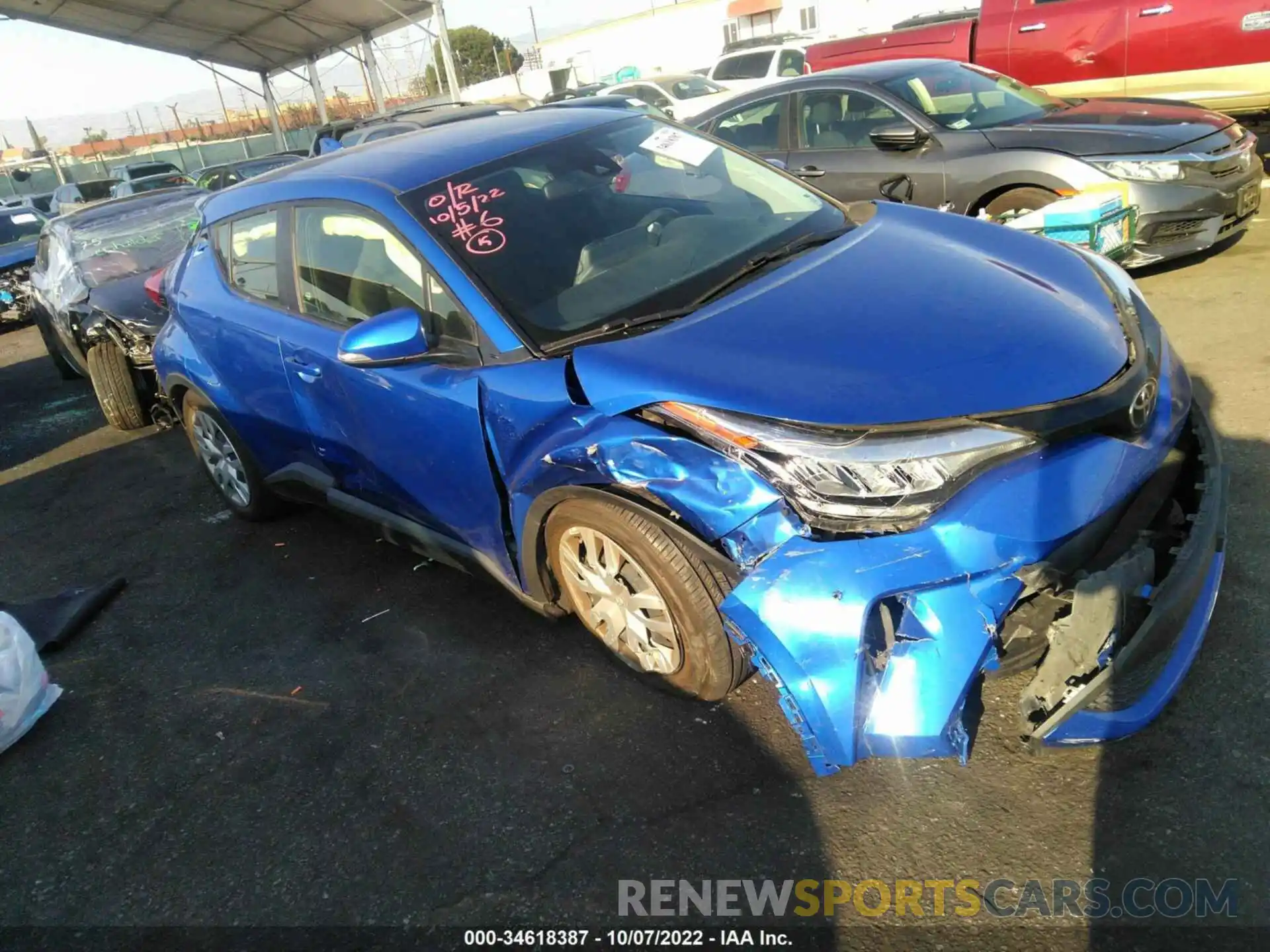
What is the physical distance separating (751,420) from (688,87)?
15696mm

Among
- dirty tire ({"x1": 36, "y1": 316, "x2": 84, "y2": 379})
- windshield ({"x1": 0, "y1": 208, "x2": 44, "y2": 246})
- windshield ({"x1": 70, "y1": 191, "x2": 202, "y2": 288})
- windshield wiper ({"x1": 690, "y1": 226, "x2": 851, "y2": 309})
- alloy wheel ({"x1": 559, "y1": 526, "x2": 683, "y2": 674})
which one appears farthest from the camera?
windshield ({"x1": 0, "y1": 208, "x2": 44, "y2": 246})

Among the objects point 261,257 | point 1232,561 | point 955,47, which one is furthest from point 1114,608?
point 955,47

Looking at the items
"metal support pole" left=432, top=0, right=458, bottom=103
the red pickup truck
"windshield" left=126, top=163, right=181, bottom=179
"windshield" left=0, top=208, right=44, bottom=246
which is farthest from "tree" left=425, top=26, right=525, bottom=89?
the red pickup truck

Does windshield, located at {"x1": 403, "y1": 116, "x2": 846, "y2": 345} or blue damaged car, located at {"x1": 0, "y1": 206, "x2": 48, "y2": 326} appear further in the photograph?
blue damaged car, located at {"x1": 0, "y1": 206, "x2": 48, "y2": 326}

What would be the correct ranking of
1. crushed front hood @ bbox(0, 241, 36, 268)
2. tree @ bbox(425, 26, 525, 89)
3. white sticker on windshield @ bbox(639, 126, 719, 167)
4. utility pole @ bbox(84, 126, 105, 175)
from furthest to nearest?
1. tree @ bbox(425, 26, 525, 89)
2. utility pole @ bbox(84, 126, 105, 175)
3. crushed front hood @ bbox(0, 241, 36, 268)
4. white sticker on windshield @ bbox(639, 126, 719, 167)

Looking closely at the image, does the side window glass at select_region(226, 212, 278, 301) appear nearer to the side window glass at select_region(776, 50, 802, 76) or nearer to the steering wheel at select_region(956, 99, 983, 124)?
the steering wheel at select_region(956, 99, 983, 124)

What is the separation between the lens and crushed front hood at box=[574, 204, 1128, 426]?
2.22m

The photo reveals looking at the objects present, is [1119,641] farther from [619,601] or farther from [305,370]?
[305,370]

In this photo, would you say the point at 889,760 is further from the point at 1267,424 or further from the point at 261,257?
the point at 261,257

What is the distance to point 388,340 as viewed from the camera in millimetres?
2797

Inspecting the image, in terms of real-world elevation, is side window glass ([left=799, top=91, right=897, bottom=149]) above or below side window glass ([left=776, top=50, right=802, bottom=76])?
below

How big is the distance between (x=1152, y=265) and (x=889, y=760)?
5.06m

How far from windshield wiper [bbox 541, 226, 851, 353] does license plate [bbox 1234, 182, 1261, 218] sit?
424 cm

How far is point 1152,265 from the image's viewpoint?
19.9 feet
